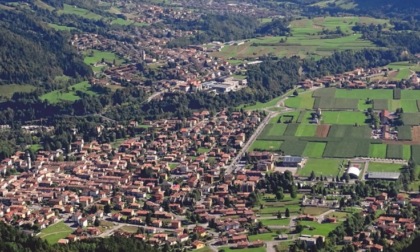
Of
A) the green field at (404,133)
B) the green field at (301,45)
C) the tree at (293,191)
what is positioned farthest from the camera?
the green field at (301,45)

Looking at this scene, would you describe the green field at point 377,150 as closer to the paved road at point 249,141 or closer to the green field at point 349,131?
the green field at point 349,131

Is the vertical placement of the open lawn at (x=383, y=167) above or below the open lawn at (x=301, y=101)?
above

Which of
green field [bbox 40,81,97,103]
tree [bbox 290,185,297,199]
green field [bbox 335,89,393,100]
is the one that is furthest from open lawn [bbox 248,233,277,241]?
green field [bbox 40,81,97,103]

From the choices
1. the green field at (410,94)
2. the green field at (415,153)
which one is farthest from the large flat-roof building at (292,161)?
the green field at (410,94)

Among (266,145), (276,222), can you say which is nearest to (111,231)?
(276,222)

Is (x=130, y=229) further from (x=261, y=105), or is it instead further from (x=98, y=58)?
(x=98, y=58)

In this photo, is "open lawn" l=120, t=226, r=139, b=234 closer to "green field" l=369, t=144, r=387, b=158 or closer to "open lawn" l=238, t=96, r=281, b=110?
"green field" l=369, t=144, r=387, b=158

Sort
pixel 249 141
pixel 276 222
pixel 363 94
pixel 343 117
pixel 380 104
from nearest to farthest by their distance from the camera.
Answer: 1. pixel 276 222
2. pixel 249 141
3. pixel 343 117
4. pixel 380 104
5. pixel 363 94

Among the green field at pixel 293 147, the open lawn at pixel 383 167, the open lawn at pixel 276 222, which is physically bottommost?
the green field at pixel 293 147
